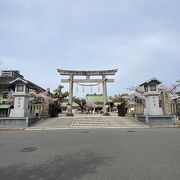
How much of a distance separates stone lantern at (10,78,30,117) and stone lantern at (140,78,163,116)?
12250 millimetres

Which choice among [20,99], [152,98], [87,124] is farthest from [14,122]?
[152,98]

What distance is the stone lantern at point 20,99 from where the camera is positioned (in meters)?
16.6

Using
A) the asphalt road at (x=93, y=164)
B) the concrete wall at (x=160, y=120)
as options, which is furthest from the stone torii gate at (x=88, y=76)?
the asphalt road at (x=93, y=164)

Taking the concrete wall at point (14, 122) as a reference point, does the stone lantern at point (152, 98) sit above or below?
above

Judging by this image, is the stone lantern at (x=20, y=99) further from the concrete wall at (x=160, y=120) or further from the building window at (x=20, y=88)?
the concrete wall at (x=160, y=120)

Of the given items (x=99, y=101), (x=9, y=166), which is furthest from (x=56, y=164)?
(x=99, y=101)

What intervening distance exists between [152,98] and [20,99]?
13.1 m

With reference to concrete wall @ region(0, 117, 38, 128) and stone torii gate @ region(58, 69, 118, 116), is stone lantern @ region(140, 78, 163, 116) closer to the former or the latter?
stone torii gate @ region(58, 69, 118, 116)

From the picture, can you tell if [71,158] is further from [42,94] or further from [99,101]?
[99,101]

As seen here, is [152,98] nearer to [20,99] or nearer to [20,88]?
[20,99]

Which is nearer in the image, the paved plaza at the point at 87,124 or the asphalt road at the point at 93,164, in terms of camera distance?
the asphalt road at the point at 93,164

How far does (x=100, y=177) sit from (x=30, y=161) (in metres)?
2.37

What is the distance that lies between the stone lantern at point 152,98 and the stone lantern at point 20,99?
12.3m

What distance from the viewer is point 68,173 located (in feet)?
13.2
